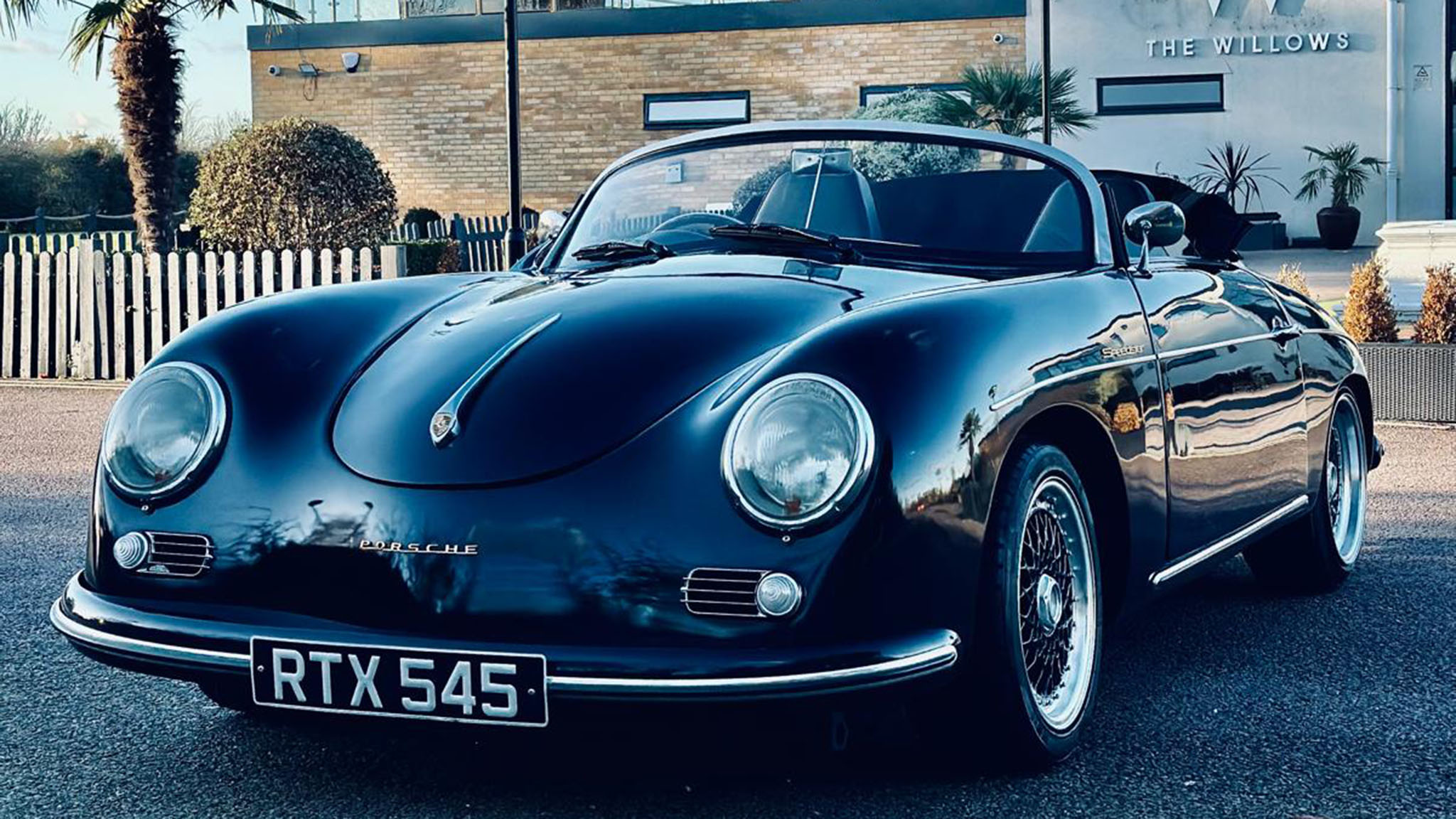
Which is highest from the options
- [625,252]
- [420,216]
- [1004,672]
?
[420,216]

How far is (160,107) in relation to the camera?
666 inches

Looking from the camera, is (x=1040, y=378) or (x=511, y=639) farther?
(x=1040, y=378)

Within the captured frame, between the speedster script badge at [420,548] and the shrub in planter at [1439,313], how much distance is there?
8.20m

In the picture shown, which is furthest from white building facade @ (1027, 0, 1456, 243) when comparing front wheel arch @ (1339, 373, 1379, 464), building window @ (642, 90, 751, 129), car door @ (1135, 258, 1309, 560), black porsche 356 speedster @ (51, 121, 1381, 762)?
black porsche 356 speedster @ (51, 121, 1381, 762)

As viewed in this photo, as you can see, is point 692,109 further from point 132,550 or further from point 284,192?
point 132,550

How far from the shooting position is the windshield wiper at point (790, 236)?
409 cm

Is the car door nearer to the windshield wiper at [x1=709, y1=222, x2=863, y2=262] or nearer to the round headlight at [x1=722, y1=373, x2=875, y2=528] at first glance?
the windshield wiper at [x1=709, y1=222, x2=863, y2=262]

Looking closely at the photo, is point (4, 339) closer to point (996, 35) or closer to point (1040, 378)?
point (1040, 378)

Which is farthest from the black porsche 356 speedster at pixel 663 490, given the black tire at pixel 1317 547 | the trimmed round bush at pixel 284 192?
the trimmed round bush at pixel 284 192

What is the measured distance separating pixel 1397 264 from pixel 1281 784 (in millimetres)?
11838

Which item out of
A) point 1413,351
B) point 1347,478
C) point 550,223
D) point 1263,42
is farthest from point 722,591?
point 1263,42

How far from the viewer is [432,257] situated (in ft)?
50.9

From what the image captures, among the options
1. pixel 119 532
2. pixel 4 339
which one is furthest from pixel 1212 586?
pixel 4 339

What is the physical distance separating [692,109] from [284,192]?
1722 centimetres
